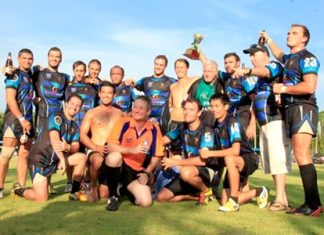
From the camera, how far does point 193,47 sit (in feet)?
27.1

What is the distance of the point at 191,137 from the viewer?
21.4 ft

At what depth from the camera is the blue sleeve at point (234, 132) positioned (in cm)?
596

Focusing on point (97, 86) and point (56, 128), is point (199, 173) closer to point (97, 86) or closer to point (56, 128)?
point (56, 128)

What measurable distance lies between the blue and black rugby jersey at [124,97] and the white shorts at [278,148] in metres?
3.34

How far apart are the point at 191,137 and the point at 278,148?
4.27 feet

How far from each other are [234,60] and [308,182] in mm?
2908

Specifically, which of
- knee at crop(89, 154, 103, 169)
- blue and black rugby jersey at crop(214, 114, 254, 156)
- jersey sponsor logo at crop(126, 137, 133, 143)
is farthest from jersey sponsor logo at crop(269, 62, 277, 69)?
knee at crop(89, 154, 103, 169)

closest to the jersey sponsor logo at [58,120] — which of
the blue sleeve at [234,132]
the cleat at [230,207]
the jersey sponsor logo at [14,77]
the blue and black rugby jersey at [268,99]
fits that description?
the jersey sponsor logo at [14,77]

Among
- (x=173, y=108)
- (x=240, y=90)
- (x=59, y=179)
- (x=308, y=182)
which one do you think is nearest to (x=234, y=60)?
(x=240, y=90)

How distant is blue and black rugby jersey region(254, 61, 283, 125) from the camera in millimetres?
6000

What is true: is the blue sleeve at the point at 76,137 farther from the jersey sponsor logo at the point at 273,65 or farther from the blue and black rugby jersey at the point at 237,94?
the jersey sponsor logo at the point at 273,65

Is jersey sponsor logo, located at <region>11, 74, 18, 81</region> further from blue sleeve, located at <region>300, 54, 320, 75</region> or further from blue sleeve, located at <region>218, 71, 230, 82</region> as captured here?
blue sleeve, located at <region>300, 54, 320, 75</region>

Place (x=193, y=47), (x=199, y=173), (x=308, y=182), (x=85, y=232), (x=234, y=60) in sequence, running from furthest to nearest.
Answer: (x=193, y=47) < (x=234, y=60) < (x=199, y=173) < (x=308, y=182) < (x=85, y=232)

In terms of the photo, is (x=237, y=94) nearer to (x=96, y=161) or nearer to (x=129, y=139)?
(x=129, y=139)
